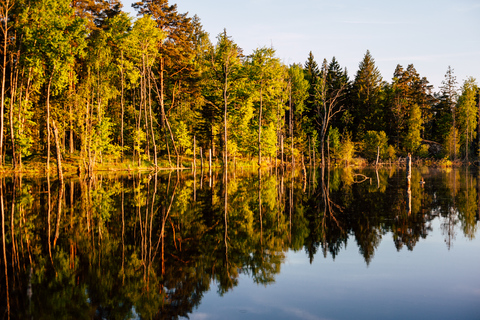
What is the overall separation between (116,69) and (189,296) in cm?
4232

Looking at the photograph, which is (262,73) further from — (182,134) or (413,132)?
(413,132)

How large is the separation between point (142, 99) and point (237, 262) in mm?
44540

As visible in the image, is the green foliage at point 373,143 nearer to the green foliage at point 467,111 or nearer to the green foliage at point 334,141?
the green foliage at point 334,141

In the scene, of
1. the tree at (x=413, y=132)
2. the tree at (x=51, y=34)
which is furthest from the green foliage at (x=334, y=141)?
the tree at (x=51, y=34)

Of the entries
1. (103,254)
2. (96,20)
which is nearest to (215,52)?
(96,20)

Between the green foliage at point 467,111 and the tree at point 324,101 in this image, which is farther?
the green foliage at point 467,111

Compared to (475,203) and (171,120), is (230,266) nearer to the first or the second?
(475,203)

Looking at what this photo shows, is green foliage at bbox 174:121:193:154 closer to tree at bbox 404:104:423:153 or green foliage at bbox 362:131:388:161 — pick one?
green foliage at bbox 362:131:388:161

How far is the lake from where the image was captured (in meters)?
6.85

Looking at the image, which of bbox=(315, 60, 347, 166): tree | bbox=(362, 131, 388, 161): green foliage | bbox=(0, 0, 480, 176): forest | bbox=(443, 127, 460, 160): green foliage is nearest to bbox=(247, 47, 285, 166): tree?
bbox=(0, 0, 480, 176): forest

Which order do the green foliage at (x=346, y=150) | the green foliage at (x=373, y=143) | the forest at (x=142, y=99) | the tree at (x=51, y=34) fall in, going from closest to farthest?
the tree at (x=51, y=34)
the forest at (x=142, y=99)
the green foliage at (x=346, y=150)
the green foliage at (x=373, y=143)

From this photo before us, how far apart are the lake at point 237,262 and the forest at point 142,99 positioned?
61.0ft

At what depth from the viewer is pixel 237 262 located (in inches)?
368

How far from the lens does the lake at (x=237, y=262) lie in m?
6.85
